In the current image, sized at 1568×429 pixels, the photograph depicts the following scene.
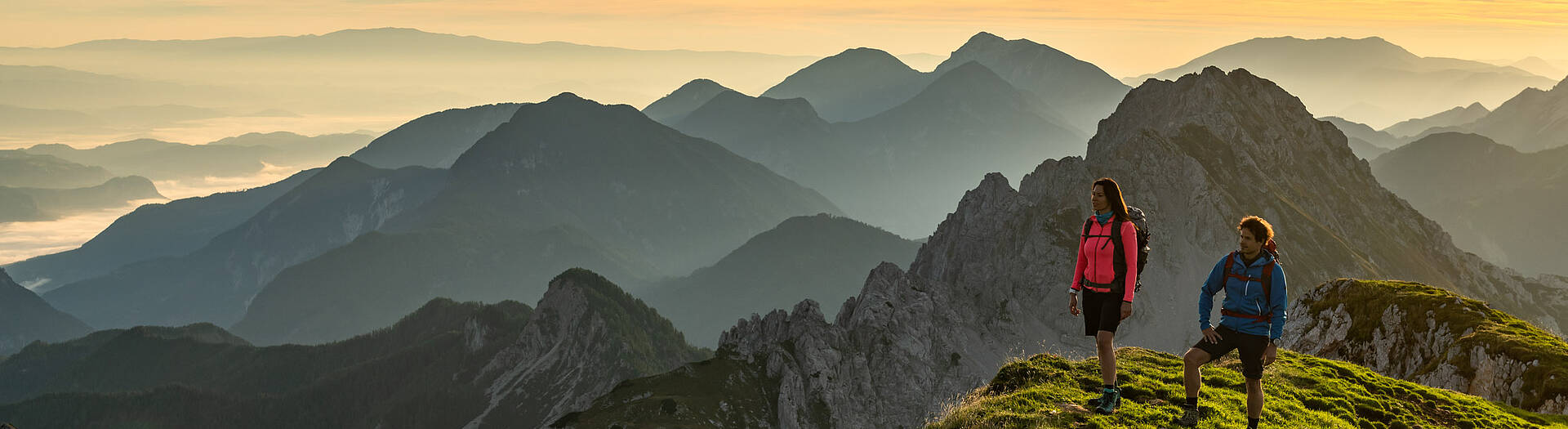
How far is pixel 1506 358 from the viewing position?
1665 inches

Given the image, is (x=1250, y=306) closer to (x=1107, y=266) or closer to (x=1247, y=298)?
(x=1247, y=298)

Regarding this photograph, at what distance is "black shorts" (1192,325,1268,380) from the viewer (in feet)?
73.8

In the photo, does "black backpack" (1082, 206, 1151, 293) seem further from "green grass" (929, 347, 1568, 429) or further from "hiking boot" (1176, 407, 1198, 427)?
"green grass" (929, 347, 1568, 429)

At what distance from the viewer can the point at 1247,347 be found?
2255 centimetres

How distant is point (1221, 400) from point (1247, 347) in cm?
477

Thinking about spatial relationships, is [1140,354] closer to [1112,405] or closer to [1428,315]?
[1112,405]

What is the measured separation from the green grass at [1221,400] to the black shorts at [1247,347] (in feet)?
6.79

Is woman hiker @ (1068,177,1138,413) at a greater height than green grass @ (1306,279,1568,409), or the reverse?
woman hiker @ (1068,177,1138,413)

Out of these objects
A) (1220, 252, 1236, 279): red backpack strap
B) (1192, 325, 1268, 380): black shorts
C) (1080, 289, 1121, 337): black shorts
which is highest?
(1220, 252, 1236, 279): red backpack strap

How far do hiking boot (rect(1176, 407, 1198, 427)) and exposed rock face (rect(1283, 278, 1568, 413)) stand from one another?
1042 inches

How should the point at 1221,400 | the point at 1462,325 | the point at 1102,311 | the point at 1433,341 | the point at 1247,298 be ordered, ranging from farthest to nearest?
the point at 1433,341 < the point at 1462,325 < the point at 1221,400 < the point at 1102,311 < the point at 1247,298

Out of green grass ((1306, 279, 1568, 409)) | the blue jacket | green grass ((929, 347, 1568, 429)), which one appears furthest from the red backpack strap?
green grass ((1306, 279, 1568, 409))

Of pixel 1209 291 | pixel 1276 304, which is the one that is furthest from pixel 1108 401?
pixel 1276 304

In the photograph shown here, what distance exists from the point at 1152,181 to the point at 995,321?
44364mm
